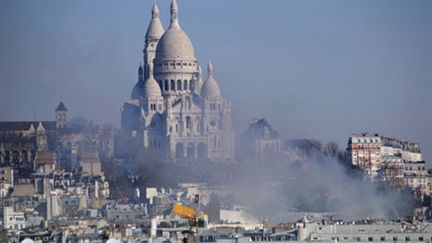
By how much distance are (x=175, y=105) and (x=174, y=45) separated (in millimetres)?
4486

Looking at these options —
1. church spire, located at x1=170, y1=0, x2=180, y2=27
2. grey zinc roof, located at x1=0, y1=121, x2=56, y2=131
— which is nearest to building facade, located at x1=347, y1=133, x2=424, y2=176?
grey zinc roof, located at x1=0, y1=121, x2=56, y2=131

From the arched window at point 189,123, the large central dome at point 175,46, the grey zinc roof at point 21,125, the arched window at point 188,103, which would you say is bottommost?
the grey zinc roof at point 21,125

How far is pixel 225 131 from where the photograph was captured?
11844cm

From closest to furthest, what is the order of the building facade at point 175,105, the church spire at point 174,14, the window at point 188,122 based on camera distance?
1. the building facade at point 175,105
2. the window at point 188,122
3. the church spire at point 174,14

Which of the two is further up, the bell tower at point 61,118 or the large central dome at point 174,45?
the large central dome at point 174,45

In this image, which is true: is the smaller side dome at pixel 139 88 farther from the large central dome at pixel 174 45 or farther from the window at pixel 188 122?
the window at pixel 188 122

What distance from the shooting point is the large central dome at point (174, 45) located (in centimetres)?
13350

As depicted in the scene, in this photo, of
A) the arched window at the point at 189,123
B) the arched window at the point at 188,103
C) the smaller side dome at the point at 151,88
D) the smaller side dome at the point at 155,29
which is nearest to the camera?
the arched window at the point at 189,123

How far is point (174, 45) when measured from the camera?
134m

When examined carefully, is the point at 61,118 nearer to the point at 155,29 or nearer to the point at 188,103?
the point at 188,103

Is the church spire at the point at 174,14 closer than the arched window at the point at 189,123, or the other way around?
the arched window at the point at 189,123

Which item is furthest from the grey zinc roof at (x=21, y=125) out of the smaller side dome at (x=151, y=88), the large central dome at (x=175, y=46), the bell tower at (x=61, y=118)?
the large central dome at (x=175, y=46)

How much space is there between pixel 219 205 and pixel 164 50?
190 feet

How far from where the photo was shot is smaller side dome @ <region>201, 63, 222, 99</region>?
12719cm
